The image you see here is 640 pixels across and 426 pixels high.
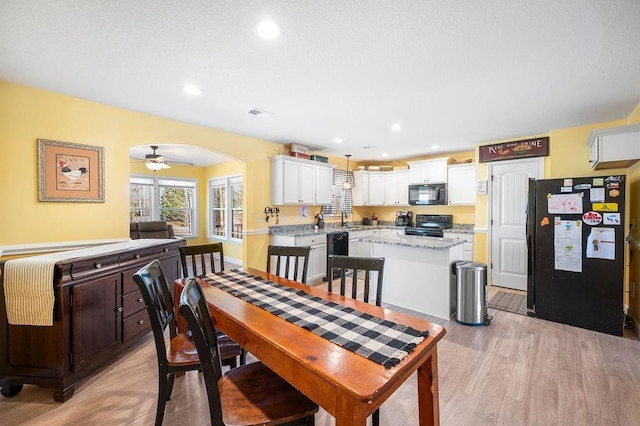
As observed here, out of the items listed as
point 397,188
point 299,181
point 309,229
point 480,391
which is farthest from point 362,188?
point 480,391

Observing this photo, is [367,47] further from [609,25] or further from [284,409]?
[284,409]

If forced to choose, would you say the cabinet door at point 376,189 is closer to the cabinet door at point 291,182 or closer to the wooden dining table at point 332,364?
the cabinet door at point 291,182

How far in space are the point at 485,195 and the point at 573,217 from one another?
1706mm

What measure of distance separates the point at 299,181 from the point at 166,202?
4323mm

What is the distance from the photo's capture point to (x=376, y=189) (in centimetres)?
638

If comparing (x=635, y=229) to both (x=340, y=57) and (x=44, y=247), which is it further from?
(x=44, y=247)

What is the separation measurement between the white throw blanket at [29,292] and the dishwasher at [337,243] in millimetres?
3685

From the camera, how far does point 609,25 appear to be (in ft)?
5.71

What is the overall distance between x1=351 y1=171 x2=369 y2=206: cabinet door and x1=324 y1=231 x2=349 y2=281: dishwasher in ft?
4.37

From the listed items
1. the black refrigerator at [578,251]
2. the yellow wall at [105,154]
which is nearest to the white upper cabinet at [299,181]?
the yellow wall at [105,154]

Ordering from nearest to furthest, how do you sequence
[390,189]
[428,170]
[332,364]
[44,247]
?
1. [332,364]
2. [44,247]
3. [428,170]
4. [390,189]

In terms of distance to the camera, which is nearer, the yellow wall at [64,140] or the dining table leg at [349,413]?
the dining table leg at [349,413]

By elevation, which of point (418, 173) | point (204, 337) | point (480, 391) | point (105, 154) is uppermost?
point (418, 173)

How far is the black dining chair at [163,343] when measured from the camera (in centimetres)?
151
